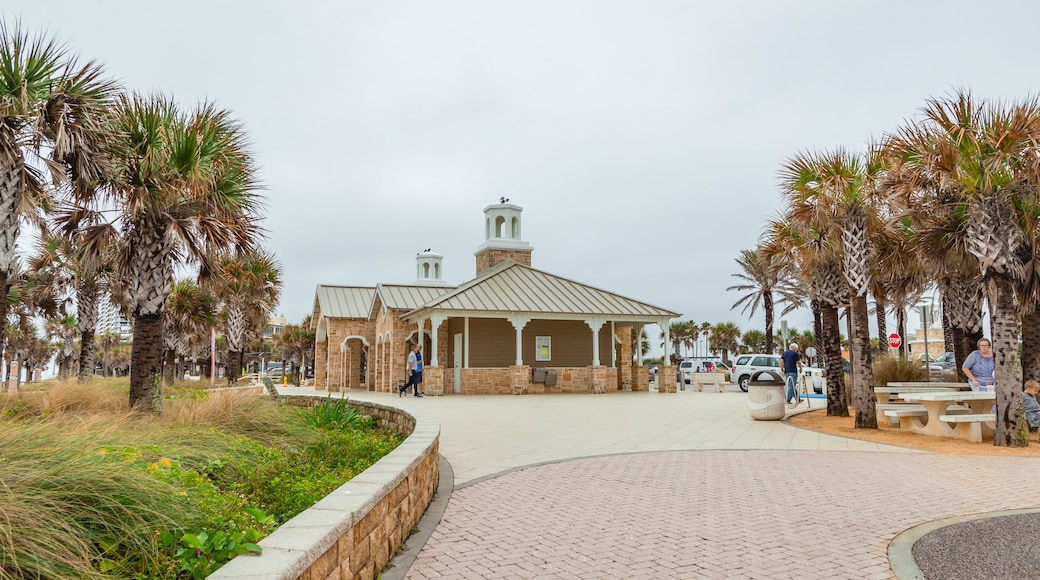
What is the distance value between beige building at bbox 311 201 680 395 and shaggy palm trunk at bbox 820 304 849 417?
9.93 metres

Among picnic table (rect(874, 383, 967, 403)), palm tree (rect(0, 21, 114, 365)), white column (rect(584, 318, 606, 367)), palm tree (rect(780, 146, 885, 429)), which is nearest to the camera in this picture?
palm tree (rect(0, 21, 114, 365))

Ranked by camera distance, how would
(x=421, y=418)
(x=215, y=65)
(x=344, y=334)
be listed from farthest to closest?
(x=344, y=334) → (x=215, y=65) → (x=421, y=418)

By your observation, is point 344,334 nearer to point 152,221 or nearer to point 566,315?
point 566,315

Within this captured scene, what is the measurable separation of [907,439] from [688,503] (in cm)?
693

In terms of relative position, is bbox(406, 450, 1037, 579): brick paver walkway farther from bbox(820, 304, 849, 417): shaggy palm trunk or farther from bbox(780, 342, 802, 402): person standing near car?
bbox(780, 342, 802, 402): person standing near car

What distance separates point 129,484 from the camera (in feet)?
11.0

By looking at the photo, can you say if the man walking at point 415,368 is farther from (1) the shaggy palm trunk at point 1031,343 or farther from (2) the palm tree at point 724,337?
(2) the palm tree at point 724,337

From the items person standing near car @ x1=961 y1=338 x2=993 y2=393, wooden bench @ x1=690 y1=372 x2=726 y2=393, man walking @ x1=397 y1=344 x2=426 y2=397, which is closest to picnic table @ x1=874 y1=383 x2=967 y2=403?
person standing near car @ x1=961 y1=338 x2=993 y2=393

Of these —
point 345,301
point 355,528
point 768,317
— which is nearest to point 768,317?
point 768,317

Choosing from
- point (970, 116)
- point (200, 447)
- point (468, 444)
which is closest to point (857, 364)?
point (970, 116)

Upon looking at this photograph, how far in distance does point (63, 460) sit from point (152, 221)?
26.3 feet

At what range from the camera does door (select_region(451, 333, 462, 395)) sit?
23.4 meters

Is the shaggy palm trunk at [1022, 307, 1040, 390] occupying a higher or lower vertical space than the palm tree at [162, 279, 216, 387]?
lower

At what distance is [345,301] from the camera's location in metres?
31.1
